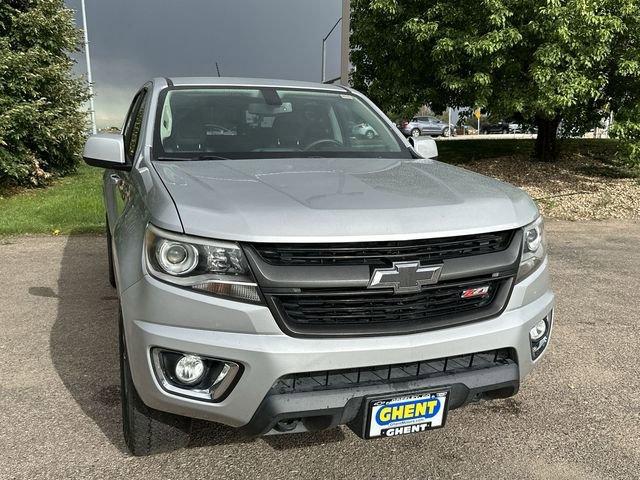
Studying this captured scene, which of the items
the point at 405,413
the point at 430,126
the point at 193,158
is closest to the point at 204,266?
the point at 405,413

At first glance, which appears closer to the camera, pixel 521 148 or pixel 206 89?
pixel 206 89

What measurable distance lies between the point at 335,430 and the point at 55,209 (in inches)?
303

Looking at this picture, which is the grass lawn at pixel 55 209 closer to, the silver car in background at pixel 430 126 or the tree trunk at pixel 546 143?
the tree trunk at pixel 546 143

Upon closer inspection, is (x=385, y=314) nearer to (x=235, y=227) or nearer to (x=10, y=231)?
(x=235, y=227)

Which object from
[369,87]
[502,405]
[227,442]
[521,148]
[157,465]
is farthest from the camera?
[521,148]

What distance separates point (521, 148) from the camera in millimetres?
15812

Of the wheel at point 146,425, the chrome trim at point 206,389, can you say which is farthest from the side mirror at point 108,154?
the chrome trim at point 206,389

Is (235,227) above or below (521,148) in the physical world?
above

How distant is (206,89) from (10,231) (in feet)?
17.7

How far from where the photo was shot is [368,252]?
213 cm

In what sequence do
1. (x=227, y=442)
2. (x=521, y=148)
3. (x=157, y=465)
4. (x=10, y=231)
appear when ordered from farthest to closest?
(x=521, y=148) < (x=10, y=231) < (x=227, y=442) < (x=157, y=465)

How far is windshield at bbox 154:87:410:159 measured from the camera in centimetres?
325

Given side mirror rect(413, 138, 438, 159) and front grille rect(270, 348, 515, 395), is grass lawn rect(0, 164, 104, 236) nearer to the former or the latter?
side mirror rect(413, 138, 438, 159)

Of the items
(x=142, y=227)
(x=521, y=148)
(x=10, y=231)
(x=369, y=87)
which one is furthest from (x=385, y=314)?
(x=521, y=148)
